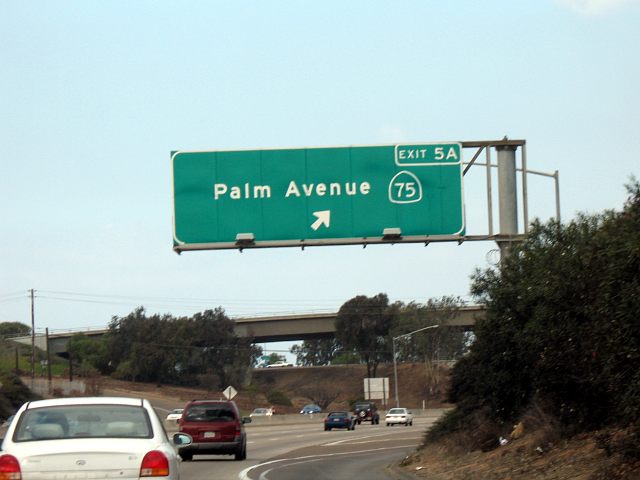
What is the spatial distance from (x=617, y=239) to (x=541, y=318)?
555 cm

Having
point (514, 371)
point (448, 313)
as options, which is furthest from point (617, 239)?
point (448, 313)

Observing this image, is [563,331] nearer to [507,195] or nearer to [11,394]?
[507,195]

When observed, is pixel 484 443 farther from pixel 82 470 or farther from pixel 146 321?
pixel 146 321

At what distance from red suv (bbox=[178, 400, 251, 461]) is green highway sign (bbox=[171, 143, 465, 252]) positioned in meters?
8.98

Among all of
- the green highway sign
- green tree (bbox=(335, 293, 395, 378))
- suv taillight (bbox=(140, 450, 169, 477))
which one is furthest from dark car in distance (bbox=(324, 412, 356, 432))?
suv taillight (bbox=(140, 450, 169, 477))

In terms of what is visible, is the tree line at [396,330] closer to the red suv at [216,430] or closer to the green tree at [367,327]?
the green tree at [367,327]

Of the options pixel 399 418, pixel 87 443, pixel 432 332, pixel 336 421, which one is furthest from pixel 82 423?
pixel 432 332

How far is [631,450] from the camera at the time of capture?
15.2m

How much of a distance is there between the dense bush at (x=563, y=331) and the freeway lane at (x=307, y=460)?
10.5 feet

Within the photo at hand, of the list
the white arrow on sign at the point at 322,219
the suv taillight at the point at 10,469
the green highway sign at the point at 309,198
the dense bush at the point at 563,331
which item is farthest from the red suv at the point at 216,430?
the suv taillight at the point at 10,469

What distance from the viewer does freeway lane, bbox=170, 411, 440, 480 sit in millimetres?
25922

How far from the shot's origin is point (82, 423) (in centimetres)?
1139

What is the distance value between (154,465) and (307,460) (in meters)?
22.6

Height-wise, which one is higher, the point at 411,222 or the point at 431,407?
the point at 411,222
